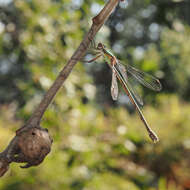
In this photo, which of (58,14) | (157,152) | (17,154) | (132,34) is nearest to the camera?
(17,154)

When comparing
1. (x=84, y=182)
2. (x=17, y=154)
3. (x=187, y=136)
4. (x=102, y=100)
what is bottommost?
(x=102, y=100)

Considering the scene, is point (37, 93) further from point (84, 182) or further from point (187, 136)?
point (187, 136)

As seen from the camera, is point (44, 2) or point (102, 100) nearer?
point (44, 2)

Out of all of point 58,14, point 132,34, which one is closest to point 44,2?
point 58,14

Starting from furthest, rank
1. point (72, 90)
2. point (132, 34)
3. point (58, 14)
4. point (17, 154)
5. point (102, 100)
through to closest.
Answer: point (102, 100) → point (132, 34) → point (58, 14) → point (72, 90) → point (17, 154)
